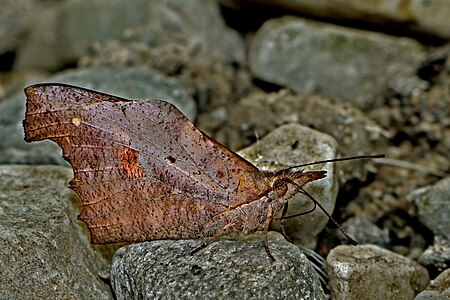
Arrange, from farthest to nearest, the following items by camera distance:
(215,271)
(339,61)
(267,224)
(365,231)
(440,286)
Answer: (339,61)
(365,231)
(440,286)
(267,224)
(215,271)

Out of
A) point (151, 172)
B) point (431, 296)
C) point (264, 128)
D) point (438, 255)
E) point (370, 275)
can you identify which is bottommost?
point (264, 128)

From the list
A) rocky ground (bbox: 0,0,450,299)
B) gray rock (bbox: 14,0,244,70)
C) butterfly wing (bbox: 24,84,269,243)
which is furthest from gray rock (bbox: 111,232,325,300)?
gray rock (bbox: 14,0,244,70)

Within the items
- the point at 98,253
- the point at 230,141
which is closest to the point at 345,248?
the point at 98,253

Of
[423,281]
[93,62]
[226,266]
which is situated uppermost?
[226,266]

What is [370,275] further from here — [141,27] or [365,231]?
[141,27]

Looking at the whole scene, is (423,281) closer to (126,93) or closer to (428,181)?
(428,181)

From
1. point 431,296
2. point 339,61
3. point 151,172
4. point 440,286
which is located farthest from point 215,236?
point 339,61

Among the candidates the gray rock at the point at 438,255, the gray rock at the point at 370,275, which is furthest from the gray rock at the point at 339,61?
the gray rock at the point at 370,275
